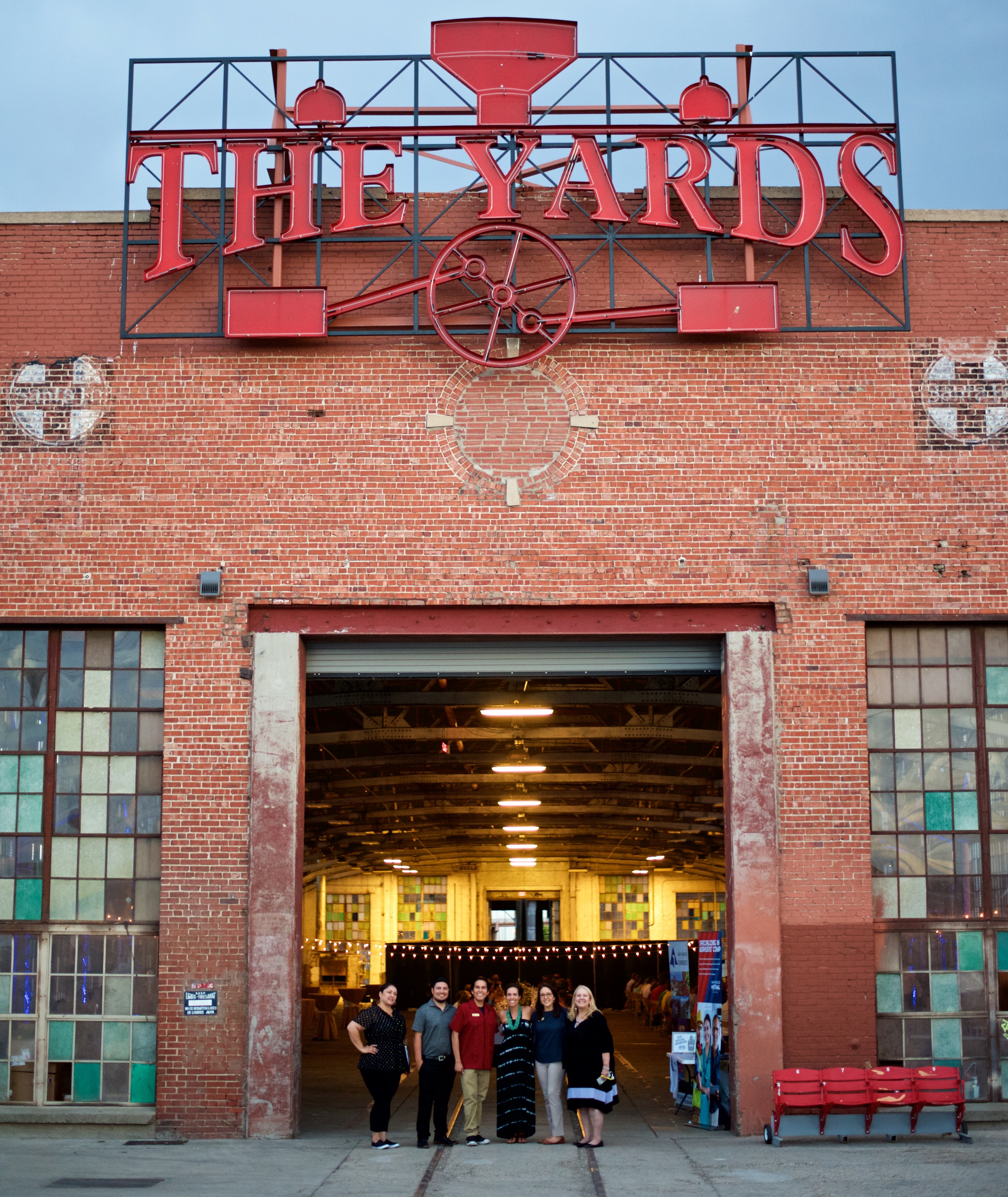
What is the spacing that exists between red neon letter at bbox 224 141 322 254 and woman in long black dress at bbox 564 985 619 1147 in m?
9.01

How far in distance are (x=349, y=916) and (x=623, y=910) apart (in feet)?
32.3

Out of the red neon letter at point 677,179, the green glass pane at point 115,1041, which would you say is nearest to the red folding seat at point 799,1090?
the green glass pane at point 115,1041

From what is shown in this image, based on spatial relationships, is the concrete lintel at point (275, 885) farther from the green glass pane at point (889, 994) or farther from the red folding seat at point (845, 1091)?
the green glass pane at point (889, 994)

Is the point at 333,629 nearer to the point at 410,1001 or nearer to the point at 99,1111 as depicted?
the point at 99,1111

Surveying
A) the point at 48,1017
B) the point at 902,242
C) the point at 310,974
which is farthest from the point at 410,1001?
the point at 902,242

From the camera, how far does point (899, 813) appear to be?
53.0 ft

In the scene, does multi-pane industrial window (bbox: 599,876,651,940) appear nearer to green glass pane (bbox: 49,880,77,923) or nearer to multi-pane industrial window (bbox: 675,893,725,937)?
multi-pane industrial window (bbox: 675,893,725,937)

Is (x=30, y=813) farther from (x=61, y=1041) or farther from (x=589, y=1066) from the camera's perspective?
(x=589, y=1066)

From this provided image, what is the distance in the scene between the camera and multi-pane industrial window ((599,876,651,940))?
5116 centimetres

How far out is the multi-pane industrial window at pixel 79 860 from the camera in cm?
1566

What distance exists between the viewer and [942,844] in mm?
16141

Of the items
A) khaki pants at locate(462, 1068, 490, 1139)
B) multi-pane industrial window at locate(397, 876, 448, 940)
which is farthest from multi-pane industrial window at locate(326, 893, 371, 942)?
khaki pants at locate(462, 1068, 490, 1139)

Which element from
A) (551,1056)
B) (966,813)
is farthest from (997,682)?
(551,1056)

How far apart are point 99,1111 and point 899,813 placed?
9.42 metres
